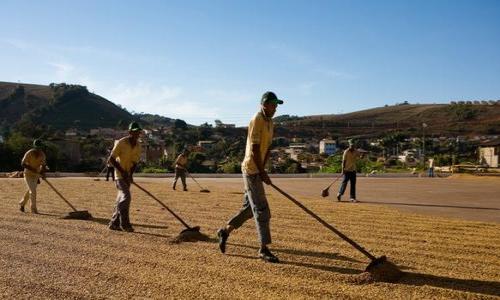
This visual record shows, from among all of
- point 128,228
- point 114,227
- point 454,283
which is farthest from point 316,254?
point 114,227

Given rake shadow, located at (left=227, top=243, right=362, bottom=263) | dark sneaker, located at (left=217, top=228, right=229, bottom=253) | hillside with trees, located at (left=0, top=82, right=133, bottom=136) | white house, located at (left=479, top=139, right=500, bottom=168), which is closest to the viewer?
rake shadow, located at (left=227, top=243, right=362, bottom=263)

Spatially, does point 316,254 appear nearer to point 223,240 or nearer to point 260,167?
point 223,240

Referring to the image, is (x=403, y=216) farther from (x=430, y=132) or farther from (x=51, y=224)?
(x=430, y=132)

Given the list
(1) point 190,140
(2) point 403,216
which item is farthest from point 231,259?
(1) point 190,140

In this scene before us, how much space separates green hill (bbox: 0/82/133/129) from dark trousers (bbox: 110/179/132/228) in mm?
78860

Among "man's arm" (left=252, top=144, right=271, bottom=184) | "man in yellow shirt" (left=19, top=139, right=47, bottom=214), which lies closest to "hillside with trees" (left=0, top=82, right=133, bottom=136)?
"man in yellow shirt" (left=19, top=139, right=47, bottom=214)

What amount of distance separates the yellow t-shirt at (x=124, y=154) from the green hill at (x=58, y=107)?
78.8m

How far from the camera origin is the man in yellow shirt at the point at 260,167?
5957 millimetres

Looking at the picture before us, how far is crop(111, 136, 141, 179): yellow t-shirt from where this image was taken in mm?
8250

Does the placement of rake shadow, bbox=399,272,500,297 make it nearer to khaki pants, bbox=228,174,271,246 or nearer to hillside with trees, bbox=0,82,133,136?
khaki pants, bbox=228,174,271,246

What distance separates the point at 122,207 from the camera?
8.20 metres

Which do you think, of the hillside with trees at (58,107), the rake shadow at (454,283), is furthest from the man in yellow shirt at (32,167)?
the hillside with trees at (58,107)

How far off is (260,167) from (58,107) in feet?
310

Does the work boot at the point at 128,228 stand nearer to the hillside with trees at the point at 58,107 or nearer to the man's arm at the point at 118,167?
the man's arm at the point at 118,167
